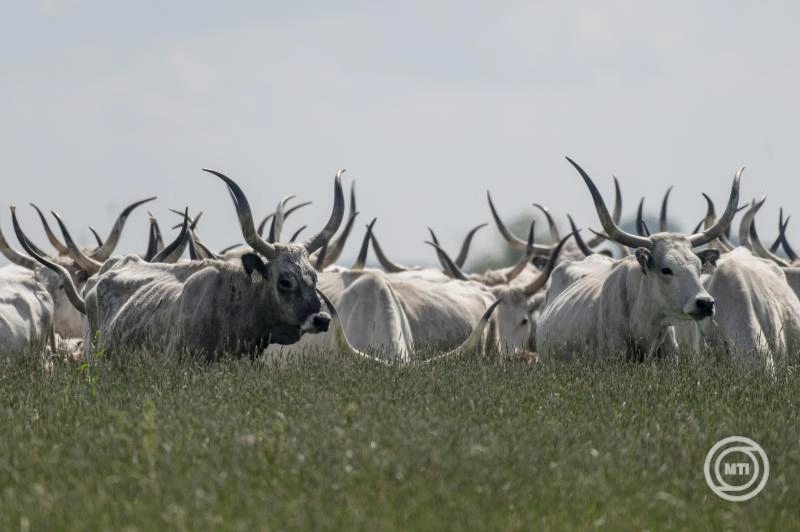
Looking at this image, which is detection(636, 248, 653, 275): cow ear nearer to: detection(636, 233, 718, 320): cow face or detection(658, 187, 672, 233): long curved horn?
detection(636, 233, 718, 320): cow face

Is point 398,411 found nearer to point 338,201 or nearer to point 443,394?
point 443,394

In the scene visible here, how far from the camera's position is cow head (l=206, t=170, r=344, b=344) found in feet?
31.0

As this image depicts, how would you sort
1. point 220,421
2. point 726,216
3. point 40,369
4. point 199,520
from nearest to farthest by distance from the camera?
point 199,520 → point 220,421 → point 40,369 → point 726,216

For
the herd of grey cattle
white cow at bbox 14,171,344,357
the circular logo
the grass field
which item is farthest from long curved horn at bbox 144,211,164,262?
the circular logo

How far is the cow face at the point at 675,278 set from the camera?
9359mm

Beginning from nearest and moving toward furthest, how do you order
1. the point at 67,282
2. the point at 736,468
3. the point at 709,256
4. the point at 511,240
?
the point at 736,468 → the point at 709,256 → the point at 67,282 → the point at 511,240

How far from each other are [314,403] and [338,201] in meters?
3.68

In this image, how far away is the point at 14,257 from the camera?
46.9 ft

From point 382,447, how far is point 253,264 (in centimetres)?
422

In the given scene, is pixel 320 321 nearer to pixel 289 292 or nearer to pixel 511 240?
pixel 289 292

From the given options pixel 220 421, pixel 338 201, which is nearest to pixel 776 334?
pixel 338 201

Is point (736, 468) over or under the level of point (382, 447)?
under

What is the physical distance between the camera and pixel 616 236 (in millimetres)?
10453

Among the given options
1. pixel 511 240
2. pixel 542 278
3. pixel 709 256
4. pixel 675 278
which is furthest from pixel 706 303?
pixel 511 240
